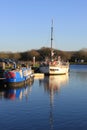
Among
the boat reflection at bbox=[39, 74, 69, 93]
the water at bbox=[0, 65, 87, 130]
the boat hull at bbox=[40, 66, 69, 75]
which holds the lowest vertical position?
the water at bbox=[0, 65, 87, 130]

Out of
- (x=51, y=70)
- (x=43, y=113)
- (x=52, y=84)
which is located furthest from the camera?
(x=51, y=70)

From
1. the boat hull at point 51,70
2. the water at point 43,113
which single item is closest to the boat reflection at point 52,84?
the water at point 43,113

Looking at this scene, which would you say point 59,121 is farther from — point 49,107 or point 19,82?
point 19,82

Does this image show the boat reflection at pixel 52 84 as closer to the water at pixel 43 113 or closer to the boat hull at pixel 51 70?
the water at pixel 43 113

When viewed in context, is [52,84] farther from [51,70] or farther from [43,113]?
[43,113]

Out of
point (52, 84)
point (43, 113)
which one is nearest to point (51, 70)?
point (52, 84)

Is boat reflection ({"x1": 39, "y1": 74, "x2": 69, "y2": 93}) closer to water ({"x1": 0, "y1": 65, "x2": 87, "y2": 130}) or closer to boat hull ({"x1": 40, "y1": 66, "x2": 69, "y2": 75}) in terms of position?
water ({"x1": 0, "y1": 65, "x2": 87, "y2": 130})

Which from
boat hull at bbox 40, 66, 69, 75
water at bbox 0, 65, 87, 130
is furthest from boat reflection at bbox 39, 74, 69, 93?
boat hull at bbox 40, 66, 69, 75

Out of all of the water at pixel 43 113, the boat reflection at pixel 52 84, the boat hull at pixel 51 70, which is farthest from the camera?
the boat hull at pixel 51 70

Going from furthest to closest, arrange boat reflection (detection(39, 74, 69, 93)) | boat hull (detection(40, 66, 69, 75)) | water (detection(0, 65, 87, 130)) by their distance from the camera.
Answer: boat hull (detection(40, 66, 69, 75))
boat reflection (detection(39, 74, 69, 93))
water (detection(0, 65, 87, 130))

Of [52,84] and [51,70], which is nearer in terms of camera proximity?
[52,84]

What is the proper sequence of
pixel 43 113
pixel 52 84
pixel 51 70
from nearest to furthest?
pixel 43 113 → pixel 52 84 → pixel 51 70

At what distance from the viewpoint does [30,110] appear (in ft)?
116

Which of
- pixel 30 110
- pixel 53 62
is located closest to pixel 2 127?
pixel 30 110
